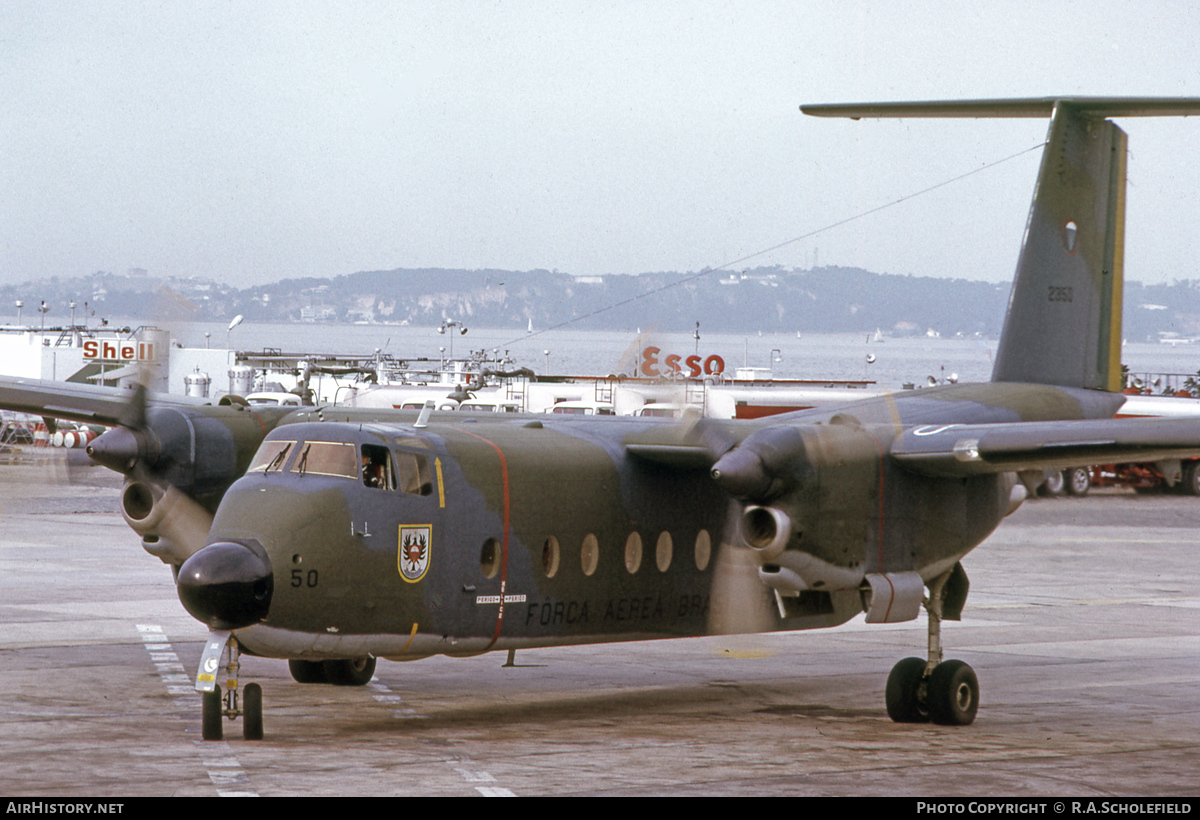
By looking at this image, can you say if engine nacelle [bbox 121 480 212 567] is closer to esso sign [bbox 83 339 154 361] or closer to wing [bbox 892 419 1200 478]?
wing [bbox 892 419 1200 478]

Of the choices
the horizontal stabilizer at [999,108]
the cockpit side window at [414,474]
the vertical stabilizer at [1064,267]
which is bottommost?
the cockpit side window at [414,474]

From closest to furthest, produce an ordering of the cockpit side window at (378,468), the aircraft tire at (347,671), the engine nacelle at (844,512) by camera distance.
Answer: the cockpit side window at (378,468) < the engine nacelle at (844,512) < the aircraft tire at (347,671)

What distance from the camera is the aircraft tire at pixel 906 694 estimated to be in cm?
1551

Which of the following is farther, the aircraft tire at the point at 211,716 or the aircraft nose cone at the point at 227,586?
the aircraft tire at the point at 211,716

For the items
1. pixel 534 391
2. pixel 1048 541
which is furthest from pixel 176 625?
pixel 534 391

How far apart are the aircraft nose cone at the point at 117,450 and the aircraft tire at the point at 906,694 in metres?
8.84

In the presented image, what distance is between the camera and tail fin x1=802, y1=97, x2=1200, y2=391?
18406 mm

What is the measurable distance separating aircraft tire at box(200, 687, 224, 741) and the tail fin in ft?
36.0

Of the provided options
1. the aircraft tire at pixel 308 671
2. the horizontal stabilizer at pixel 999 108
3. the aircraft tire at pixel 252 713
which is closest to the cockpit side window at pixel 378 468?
the aircraft tire at pixel 252 713

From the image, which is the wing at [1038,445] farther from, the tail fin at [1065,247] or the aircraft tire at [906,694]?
the tail fin at [1065,247]

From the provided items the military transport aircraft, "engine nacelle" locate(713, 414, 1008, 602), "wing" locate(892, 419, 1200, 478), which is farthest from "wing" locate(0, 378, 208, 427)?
"wing" locate(892, 419, 1200, 478)

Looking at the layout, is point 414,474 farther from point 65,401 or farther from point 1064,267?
point 1064,267

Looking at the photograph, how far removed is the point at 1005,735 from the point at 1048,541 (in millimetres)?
25633

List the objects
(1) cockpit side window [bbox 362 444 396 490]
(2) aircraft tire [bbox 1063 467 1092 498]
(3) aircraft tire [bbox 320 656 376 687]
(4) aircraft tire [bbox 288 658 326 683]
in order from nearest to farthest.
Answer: (1) cockpit side window [bbox 362 444 396 490] → (3) aircraft tire [bbox 320 656 376 687] → (4) aircraft tire [bbox 288 658 326 683] → (2) aircraft tire [bbox 1063 467 1092 498]
